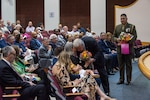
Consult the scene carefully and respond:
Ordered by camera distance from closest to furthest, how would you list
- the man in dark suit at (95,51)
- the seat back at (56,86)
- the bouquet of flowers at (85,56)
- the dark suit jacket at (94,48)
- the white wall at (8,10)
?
the seat back at (56,86)
the bouquet of flowers at (85,56)
the man in dark suit at (95,51)
the dark suit jacket at (94,48)
the white wall at (8,10)

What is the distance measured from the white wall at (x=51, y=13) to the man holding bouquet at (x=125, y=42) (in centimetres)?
832

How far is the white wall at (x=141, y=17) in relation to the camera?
46.2 ft

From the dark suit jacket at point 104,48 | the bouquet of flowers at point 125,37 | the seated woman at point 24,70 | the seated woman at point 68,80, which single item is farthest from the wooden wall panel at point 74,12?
the seated woman at point 68,80

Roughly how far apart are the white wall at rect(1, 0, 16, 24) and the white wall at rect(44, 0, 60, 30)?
1.51 meters

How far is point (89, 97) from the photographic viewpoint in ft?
14.1

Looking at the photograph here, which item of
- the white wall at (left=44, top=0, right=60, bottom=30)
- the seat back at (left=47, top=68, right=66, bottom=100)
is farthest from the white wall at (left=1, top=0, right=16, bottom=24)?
the seat back at (left=47, top=68, right=66, bottom=100)

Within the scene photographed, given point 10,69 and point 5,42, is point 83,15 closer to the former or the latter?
point 5,42

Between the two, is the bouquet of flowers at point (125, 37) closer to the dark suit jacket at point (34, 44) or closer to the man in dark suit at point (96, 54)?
Answer: the man in dark suit at point (96, 54)

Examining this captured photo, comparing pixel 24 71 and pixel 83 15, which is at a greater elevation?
pixel 83 15

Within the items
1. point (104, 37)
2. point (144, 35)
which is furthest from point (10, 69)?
point (144, 35)

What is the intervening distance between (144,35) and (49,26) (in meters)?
4.46

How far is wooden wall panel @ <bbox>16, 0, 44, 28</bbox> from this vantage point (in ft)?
49.5

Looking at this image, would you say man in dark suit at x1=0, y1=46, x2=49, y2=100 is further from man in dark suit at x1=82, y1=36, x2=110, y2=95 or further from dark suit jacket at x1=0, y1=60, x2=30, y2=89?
man in dark suit at x1=82, y1=36, x2=110, y2=95

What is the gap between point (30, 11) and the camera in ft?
50.2
